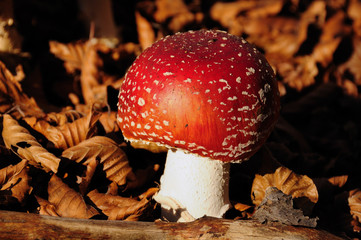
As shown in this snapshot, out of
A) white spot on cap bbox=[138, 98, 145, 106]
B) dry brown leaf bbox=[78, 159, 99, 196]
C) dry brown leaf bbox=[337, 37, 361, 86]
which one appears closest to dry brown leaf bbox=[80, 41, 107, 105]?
dry brown leaf bbox=[78, 159, 99, 196]

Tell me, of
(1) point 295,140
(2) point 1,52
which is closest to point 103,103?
(2) point 1,52

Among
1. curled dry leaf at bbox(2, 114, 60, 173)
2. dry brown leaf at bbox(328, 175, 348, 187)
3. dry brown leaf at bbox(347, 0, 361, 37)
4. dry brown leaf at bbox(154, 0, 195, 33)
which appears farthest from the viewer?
dry brown leaf at bbox(347, 0, 361, 37)

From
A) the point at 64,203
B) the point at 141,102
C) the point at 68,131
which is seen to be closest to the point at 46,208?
the point at 64,203

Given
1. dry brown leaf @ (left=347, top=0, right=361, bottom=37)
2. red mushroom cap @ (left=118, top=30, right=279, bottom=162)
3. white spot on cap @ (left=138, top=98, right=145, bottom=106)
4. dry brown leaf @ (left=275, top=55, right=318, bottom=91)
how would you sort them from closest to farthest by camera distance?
1. red mushroom cap @ (left=118, top=30, right=279, bottom=162)
2. white spot on cap @ (left=138, top=98, right=145, bottom=106)
3. dry brown leaf @ (left=275, top=55, right=318, bottom=91)
4. dry brown leaf @ (left=347, top=0, right=361, bottom=37)

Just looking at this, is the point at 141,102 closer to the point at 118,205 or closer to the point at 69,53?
the point at 118,205

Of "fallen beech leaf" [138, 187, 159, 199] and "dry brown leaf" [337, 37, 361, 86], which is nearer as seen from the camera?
"fallen beech leaf" [138, 187, 159, 199]

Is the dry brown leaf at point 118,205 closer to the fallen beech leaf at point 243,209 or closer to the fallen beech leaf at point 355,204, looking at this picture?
the fallen beech leaf at point 243,209

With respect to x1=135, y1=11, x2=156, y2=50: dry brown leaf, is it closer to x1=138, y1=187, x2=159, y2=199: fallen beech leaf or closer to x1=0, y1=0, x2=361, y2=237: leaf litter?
x1=0, y1=0, x2=361, y2=237: leaf litter

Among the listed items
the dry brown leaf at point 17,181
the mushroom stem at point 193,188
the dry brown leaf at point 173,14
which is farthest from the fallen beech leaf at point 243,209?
the dry brown leaf at point 173,14
